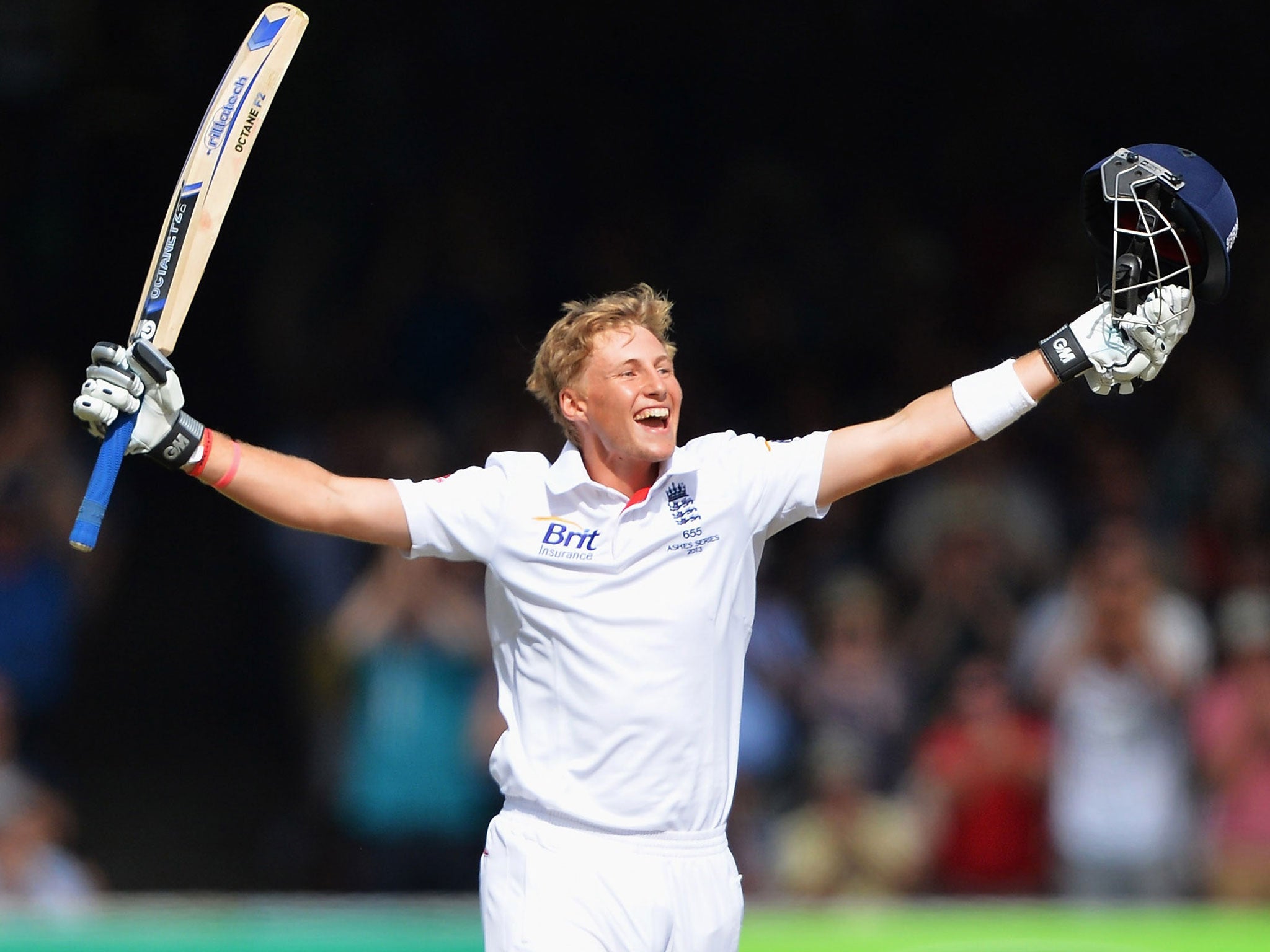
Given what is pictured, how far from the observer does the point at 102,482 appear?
3268mm

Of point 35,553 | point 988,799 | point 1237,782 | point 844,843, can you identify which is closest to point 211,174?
point 35,553

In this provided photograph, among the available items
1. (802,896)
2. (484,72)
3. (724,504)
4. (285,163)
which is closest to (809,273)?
(484,72)

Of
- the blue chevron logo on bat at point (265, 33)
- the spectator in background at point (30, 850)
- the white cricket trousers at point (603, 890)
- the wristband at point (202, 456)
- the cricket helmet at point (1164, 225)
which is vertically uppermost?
the blue chevron logo on bat at point (265, 33)

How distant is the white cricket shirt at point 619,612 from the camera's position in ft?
10.5

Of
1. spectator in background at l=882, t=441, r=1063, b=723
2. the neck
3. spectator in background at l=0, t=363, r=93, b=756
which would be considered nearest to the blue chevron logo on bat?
the neck

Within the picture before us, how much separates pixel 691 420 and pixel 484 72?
199 cm

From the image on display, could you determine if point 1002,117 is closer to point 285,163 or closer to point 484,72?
point 484,72

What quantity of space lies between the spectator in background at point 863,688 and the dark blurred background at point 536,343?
0.02m

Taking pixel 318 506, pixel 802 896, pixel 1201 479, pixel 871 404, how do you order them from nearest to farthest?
pixel 318 506
pixel 802 896
pixel 1201 479
pixel 871 404

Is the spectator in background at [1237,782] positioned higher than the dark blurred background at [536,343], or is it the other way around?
the dark blurred background at [536,343]

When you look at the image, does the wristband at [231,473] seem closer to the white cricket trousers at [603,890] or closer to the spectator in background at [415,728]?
the white cricket trousers at [603,890]

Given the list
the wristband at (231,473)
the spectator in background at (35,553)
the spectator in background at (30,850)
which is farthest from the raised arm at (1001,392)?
the spectator in background at (35,553)

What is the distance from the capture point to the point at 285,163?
7902 millimetres

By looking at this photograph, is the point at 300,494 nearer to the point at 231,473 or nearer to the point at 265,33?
the point at 231,473
